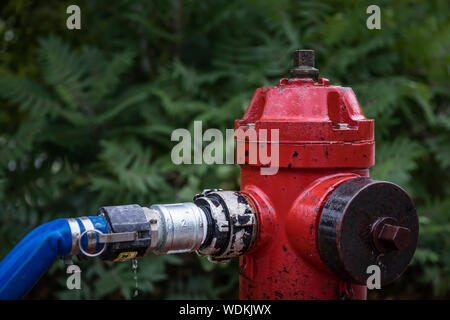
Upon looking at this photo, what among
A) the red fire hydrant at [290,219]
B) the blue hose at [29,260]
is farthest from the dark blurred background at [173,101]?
the blue hose at [29,260]

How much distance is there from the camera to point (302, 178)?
43.7 inches

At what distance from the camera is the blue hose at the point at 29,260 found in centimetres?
88

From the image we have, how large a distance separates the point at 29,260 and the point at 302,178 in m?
0.62

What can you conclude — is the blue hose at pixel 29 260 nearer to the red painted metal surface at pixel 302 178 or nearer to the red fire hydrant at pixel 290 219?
the red fire hydrant at pixel 290 219

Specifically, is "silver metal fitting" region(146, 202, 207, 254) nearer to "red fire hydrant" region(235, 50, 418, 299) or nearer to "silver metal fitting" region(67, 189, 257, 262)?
"silver metal fitting" region(67, 189, 257, 262)

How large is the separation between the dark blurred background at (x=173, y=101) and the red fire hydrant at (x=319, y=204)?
0.91 meters

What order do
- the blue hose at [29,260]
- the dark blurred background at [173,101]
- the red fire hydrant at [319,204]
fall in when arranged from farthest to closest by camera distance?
the dark blurred background at [173,101]
the red fire hydrant at [319,204]
the blue hose at [29,260]

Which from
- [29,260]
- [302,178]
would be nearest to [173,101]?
[302,178]

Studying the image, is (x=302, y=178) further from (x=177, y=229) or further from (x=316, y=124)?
(x=177, y=229)

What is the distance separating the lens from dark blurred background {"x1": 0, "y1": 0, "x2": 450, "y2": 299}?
2.15 m
